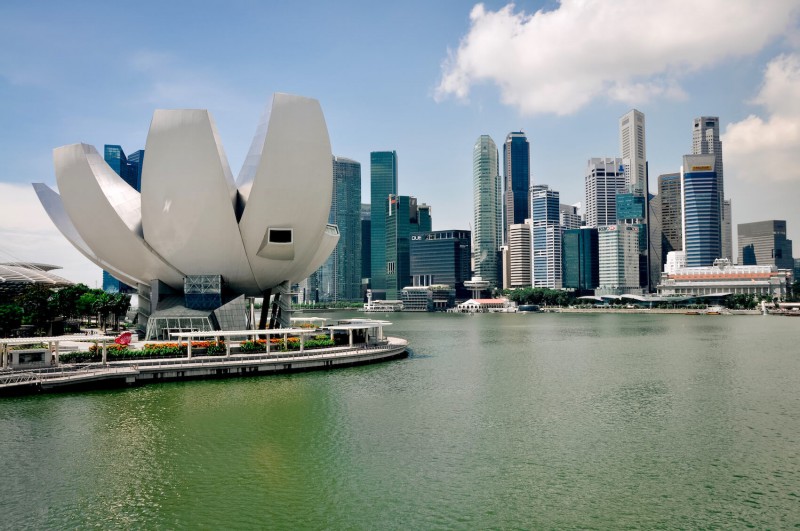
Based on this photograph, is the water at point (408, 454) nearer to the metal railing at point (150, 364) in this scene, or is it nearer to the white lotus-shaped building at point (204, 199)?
the metal railing at point (150, 364)

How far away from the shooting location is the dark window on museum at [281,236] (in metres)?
44.6

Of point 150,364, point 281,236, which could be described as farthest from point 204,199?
point 150,364

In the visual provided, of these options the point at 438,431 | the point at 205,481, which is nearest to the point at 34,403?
the point at 205,481

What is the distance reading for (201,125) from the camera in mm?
40938

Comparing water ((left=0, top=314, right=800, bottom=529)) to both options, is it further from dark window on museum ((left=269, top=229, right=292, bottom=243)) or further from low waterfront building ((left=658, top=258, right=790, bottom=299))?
low waterfront building ((left=658, top=258, right=790, bottom=299))

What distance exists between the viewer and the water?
50.0 feet

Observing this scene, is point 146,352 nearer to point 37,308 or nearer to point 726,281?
point 37,308

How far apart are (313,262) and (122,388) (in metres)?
24.5

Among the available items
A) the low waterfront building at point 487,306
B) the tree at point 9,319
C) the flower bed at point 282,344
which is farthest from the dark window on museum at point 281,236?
the low waterfront building at point 487,306

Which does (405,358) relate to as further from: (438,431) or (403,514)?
(403,514)

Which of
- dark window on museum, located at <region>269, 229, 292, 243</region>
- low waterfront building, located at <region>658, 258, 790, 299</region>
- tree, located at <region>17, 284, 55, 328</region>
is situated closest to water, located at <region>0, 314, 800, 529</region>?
dark window on museum, located at <region>269, 229, 292, 243</region>

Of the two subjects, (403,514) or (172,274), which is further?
(172,274)

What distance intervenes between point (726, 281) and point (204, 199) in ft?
550

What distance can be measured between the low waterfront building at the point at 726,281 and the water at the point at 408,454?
150531 millimetres
